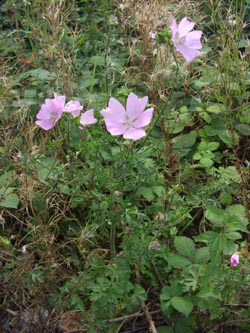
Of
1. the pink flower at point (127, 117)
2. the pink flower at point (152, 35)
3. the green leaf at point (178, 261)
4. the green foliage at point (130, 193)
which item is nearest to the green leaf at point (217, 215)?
the green foliage at point (130, 193)

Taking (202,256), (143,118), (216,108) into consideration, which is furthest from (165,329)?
(216,108)

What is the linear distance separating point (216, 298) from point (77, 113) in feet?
2.13

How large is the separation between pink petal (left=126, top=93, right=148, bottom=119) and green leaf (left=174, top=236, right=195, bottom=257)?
0.48 meters

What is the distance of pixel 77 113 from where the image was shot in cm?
167

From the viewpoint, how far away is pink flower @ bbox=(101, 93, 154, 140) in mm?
1529

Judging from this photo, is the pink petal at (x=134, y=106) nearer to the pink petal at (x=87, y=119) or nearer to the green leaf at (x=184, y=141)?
the pink petal at (x=87, y=119)

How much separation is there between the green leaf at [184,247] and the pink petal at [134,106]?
18.9 inches

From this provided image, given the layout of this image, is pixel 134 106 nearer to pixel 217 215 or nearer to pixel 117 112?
pixel 117 112

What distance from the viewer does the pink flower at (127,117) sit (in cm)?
153

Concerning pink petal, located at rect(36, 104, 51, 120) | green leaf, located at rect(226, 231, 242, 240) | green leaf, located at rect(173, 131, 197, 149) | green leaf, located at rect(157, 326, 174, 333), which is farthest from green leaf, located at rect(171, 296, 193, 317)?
green leaf, located at rect(173, 131, 197, 149)

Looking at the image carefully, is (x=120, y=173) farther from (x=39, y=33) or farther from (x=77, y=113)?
(x=39, y=33)

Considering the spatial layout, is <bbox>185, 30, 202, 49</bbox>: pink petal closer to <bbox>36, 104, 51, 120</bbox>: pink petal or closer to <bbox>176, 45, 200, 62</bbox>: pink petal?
<bbox>176, 45, 200, 62</bbox>: pink petal

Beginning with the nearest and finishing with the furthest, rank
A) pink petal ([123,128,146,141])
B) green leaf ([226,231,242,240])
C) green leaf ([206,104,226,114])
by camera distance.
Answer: pink petal ([123,128,146,141]), green leaf ([226,231,242,240]), green leaf ([206,104,226,114])

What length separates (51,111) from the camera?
1.67 metres
